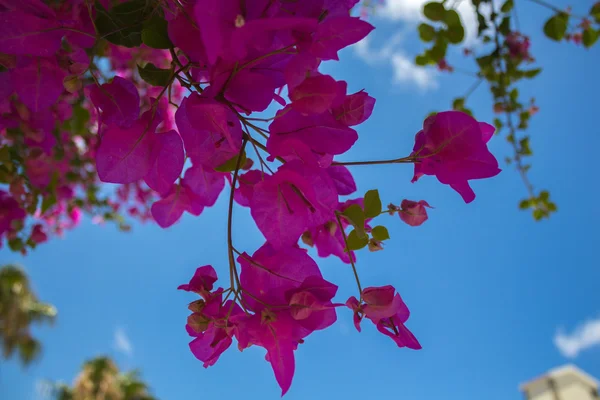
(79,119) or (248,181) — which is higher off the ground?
(79,119)

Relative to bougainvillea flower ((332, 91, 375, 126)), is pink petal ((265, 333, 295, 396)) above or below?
below

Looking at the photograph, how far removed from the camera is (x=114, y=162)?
48 cm

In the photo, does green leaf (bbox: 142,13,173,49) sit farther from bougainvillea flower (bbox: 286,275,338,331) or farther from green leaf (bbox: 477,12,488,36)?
green leaf (bbox: 477,12,488,36)

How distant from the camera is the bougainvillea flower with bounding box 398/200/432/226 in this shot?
0.57 metres

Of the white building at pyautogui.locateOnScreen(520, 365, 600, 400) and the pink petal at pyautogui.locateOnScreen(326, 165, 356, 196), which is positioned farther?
the white building at pyautogui.locateOnScreen(520, 365, 600, 400)

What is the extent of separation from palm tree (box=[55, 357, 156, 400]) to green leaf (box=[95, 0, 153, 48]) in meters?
8.25

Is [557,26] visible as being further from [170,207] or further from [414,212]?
[170,207]

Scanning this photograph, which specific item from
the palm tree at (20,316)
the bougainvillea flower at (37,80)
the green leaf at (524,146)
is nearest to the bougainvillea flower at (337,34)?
the bougainvillea flower at (37,80)

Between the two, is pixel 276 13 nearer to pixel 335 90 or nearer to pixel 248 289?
pixel 335 90

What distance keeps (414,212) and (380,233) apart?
5 cm

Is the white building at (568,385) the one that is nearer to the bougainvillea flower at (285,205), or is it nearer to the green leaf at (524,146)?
the green leaf at (524,146)

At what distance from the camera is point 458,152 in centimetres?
49

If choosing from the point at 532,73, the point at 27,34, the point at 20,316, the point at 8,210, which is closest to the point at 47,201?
the point at 8,210

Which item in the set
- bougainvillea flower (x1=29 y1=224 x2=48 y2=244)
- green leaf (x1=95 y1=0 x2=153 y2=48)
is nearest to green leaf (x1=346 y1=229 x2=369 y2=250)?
green leaf (x1=95 y1=0 x2=153 y2=48)
